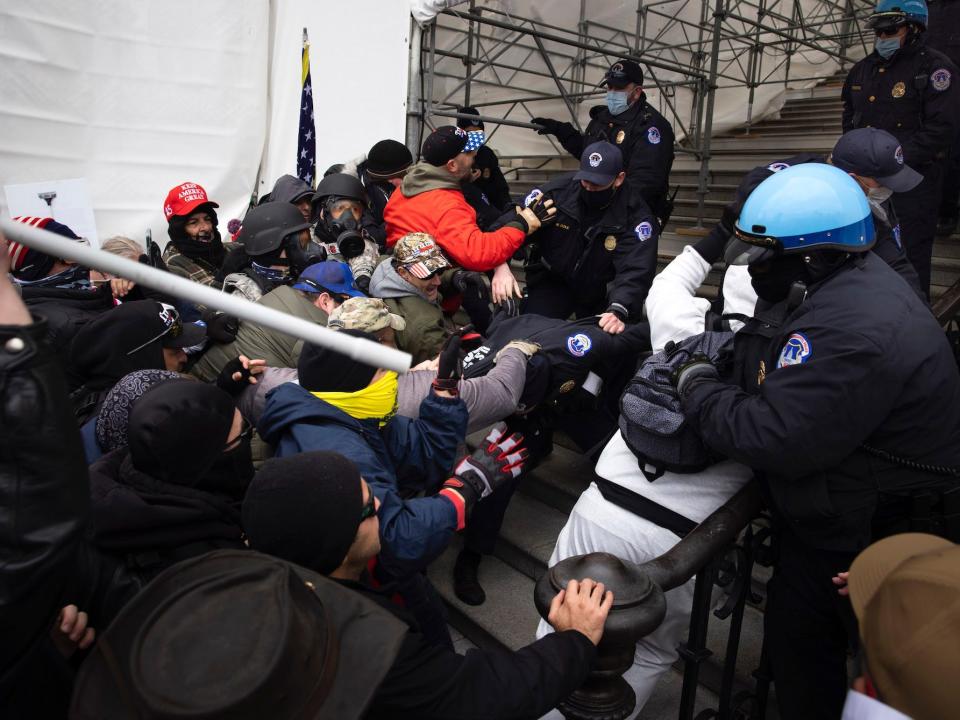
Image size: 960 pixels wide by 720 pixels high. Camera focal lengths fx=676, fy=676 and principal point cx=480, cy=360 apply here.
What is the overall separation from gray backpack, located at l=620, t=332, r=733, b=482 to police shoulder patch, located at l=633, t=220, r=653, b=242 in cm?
160

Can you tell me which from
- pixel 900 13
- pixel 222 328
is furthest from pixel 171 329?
pixel 900 13

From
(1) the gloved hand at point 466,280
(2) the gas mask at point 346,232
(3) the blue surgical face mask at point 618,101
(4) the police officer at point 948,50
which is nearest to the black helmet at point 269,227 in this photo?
(2) the gas mask at point 346,232

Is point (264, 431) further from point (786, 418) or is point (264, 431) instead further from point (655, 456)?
point (786, 418)

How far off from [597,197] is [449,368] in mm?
1872

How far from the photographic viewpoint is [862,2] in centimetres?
1211

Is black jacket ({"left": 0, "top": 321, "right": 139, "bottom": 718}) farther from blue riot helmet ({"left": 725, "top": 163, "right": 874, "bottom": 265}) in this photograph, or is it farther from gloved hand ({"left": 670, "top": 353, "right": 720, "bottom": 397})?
blue riot helmet ({"left": 725, "top": 163, "right": 874, "bottom": 265})

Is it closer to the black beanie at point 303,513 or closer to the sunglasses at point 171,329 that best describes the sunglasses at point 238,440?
the black beanie at point 303,513

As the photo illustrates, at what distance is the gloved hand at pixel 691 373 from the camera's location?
6.73 ft

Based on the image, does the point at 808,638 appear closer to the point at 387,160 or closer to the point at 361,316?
the point at 361,316

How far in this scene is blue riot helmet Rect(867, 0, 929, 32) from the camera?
4461mm

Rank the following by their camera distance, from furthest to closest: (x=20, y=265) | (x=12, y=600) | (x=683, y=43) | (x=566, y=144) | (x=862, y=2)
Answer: (x=862, y=2), (x=683, y=43), (x=566, y=144), (x=20, y=265), (x=12, y=600)

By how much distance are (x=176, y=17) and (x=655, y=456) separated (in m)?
5.19

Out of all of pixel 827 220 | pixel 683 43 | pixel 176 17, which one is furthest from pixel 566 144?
pixel 683 43

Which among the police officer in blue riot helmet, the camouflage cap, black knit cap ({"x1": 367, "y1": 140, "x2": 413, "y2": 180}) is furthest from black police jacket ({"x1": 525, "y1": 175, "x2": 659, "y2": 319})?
the police officer in blue riot helmet
